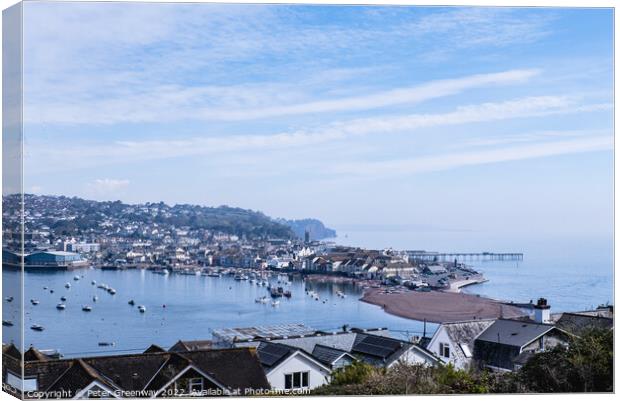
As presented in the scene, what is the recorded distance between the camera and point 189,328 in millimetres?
7648

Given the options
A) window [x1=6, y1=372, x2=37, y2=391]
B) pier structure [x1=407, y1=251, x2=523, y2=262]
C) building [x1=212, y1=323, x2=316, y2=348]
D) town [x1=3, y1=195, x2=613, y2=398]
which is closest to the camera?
window [x1=6, y1=372, x2=37, y2=391]

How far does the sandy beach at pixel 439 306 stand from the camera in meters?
8.30

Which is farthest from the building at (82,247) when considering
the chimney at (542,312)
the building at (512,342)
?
the chimney at (542,312)

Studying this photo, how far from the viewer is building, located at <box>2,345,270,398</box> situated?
6.97 metres

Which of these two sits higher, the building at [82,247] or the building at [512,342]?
the building at [82,247]

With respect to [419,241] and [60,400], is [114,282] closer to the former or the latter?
[60,400]

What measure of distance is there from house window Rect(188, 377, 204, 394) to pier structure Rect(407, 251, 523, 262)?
2.05 m

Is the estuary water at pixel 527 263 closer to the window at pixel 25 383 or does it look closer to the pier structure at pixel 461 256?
the pier structure at pixel 461 256

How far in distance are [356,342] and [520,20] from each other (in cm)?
274

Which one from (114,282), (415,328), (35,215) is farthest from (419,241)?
(35,215)

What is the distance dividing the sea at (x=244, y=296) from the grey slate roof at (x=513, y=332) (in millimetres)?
276

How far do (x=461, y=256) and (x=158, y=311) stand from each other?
94.7 inches

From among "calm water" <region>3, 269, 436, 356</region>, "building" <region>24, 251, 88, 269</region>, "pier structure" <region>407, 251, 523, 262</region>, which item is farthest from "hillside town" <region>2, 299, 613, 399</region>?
"building" <region>24, 251, 88, 269</region>

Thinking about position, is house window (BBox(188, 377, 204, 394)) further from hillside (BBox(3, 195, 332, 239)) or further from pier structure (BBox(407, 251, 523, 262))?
pier structure (BBox(407, 251, 523, 262))
